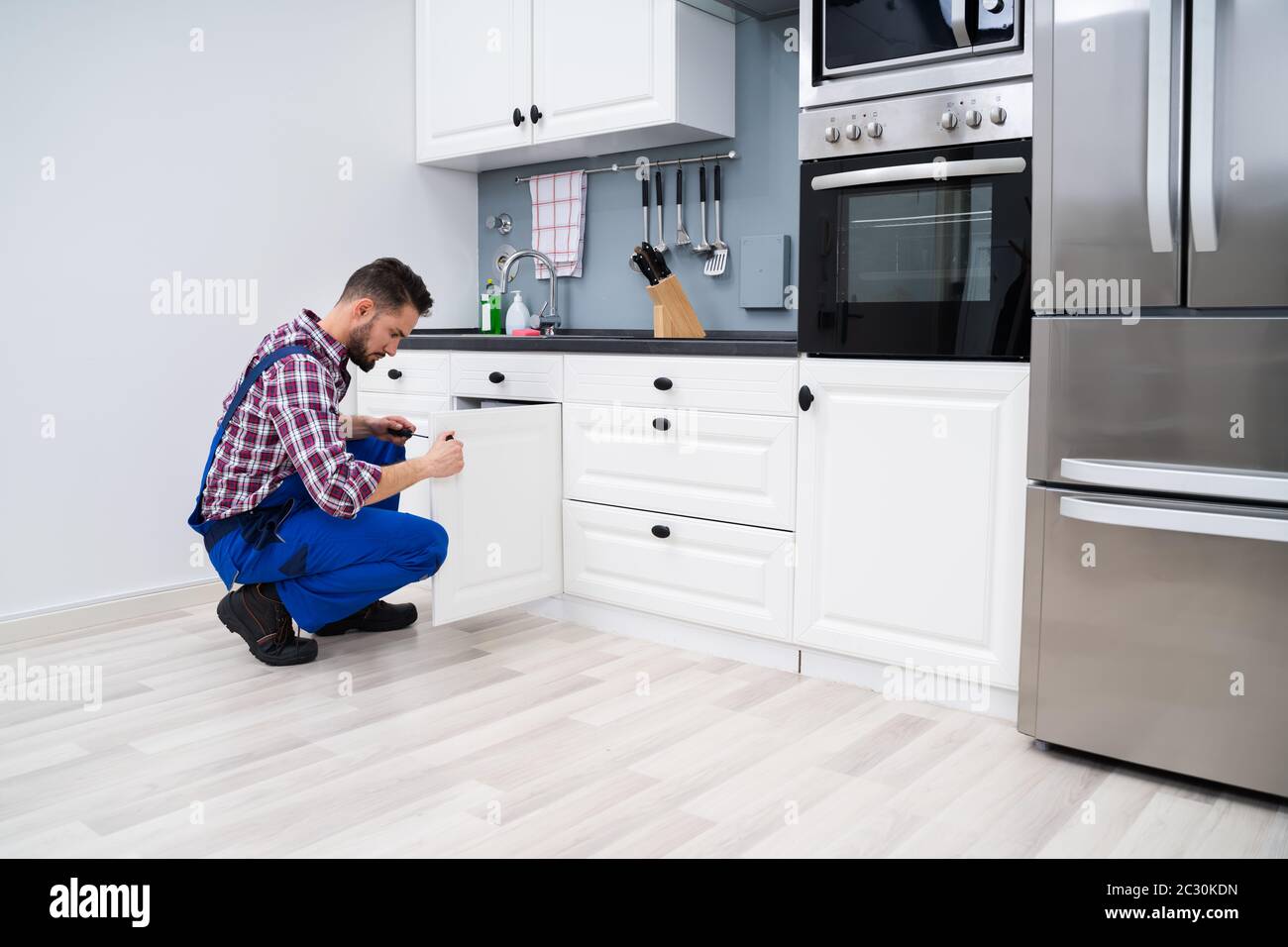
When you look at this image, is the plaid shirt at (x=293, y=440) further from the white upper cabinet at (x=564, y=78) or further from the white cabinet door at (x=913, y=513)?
the white upper cabinet at (x=564, y=78)

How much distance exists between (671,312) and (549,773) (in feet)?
4.89

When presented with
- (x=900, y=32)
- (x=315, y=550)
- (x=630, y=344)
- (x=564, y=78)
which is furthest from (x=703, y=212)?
(x=315, y=550)

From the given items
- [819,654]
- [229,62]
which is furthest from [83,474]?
[819,654]

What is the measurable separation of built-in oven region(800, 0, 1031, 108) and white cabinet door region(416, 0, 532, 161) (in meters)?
1.32

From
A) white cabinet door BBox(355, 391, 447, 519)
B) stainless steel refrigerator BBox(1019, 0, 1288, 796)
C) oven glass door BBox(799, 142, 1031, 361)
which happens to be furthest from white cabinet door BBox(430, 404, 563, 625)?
stainless steel refrigerator BBox(1019, 0, 1288, 796)

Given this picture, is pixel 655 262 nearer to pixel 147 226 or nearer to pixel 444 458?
pixel 444 458

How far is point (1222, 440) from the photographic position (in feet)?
6.21

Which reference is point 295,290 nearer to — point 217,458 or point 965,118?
point 217,458

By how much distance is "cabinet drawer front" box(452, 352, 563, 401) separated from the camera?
3107mm

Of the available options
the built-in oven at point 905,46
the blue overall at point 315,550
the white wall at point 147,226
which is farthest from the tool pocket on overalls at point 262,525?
the built-in oven at point 905,46

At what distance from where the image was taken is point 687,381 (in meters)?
2.78

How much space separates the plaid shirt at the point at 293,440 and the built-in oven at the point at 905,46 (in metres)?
1.33

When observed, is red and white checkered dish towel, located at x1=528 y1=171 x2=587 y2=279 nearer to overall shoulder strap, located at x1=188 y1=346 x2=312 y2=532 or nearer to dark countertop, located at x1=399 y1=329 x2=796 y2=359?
dark countertop, located at x1=399 y1=329 x2=796 y2=359

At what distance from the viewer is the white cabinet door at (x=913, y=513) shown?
2275 millimetres
